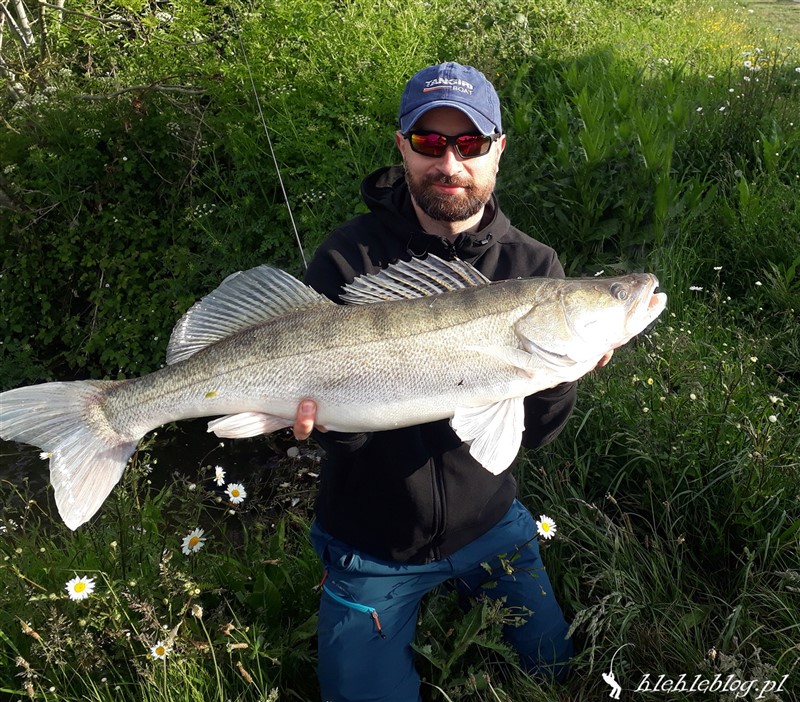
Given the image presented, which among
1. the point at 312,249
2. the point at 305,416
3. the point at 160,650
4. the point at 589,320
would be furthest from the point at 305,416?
the point at 312,249

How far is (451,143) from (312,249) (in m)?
2.51

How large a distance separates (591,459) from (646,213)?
1.99m

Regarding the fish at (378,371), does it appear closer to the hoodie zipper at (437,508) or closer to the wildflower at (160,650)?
the hoodie zipper at (437,508)

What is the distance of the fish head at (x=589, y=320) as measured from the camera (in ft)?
7.62

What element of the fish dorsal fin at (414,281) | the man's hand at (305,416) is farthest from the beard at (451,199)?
the man's hand at (305,416)

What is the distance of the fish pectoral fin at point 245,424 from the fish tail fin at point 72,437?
0.37 m

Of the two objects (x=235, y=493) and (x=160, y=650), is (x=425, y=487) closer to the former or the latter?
(x=235, y=493)

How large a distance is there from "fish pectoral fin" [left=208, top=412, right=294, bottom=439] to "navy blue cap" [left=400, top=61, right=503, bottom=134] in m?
1.36

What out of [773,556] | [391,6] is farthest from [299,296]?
[391,6]

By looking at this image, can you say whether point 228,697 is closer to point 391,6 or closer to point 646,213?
point 646,213

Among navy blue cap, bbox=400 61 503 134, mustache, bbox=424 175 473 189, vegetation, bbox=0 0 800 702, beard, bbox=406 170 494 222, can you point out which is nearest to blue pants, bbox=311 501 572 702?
vegetation, bbox=0 0 800 702

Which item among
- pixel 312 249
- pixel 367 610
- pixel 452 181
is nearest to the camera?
pixel 367 610

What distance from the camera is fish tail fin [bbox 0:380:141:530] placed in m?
2.30

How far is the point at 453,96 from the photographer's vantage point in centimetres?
271
